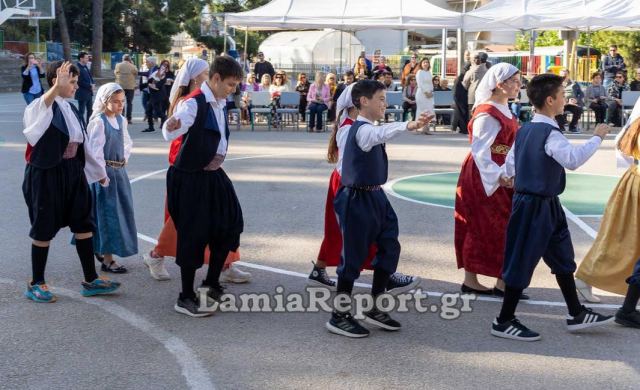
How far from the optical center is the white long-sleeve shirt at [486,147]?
6.59 metres

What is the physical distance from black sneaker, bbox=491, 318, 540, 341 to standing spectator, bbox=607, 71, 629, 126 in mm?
16989

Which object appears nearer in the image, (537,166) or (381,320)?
(537,166)

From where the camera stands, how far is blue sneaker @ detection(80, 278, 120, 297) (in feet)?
22.5

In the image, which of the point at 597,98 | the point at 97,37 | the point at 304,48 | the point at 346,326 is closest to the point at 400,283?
the point at 346,326

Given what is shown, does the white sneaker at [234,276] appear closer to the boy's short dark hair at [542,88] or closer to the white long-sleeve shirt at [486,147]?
the white long-sleeve shirt at [486,147]

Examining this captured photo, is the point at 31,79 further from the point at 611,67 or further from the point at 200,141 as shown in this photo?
the point at 200,141

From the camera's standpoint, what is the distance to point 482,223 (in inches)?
270

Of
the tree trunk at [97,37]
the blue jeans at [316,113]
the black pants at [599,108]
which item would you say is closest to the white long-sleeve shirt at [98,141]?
the blue jeans at [316,113]

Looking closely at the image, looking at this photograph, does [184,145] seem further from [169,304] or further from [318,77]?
[318,77]

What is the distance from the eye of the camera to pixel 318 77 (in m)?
22.0

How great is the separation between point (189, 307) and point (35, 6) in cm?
3107

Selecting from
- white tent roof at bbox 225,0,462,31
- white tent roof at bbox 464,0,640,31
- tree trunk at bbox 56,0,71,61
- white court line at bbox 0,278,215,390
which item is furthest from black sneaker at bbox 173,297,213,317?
tree trunk at bbox 56,0,71,61

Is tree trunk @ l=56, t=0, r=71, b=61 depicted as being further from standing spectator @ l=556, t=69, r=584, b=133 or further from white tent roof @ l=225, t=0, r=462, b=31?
standing spectator @ l=556, t=69, r=584, b=133

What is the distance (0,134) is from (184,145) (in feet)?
→ 48.9
